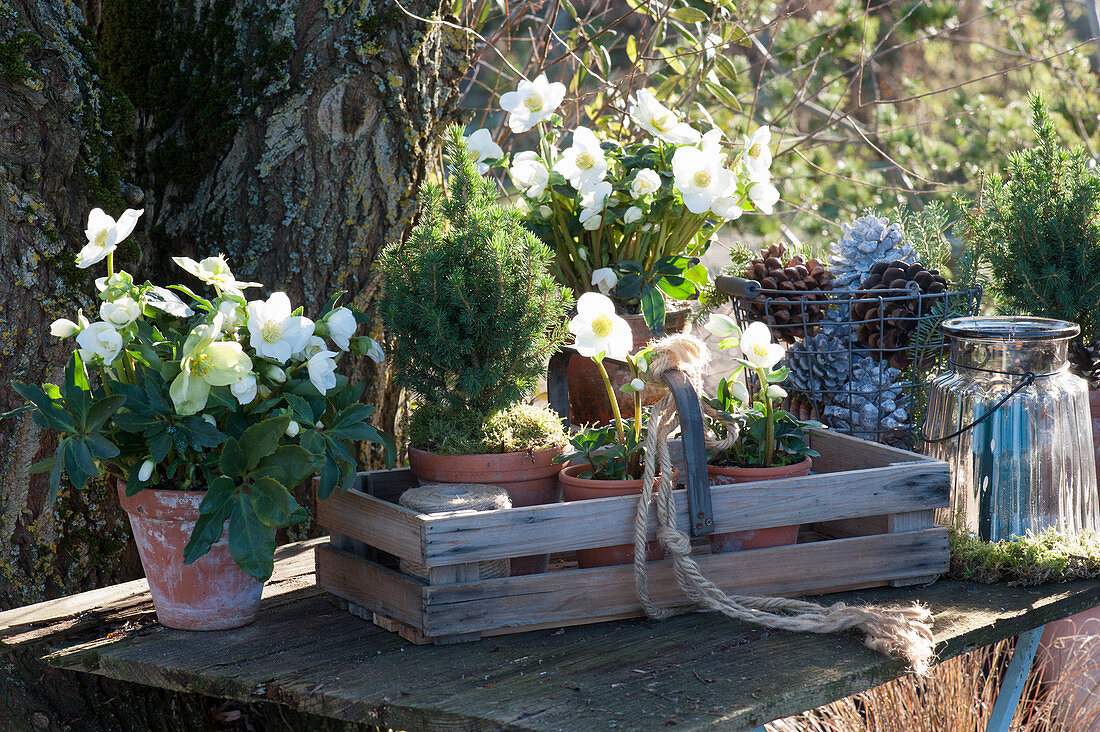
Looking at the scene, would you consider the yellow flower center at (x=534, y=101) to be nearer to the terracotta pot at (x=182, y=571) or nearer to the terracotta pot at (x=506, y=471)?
the terracotta pot at (x=506, y=471)

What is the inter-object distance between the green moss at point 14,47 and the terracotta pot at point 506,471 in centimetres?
84

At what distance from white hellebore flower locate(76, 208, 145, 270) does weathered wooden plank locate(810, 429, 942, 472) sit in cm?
103

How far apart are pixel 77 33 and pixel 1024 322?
162 centimetres

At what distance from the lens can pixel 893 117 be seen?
125 inches

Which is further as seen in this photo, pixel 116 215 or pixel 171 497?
pixel 116 215

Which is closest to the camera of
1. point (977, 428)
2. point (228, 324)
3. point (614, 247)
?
point (228, 324)

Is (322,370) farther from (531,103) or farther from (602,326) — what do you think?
(531,103)

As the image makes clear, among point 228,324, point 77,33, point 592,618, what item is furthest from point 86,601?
point 77,33

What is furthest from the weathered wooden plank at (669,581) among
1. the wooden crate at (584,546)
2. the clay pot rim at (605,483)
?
the clay pot rim at (605,483)

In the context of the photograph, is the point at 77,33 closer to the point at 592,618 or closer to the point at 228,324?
the point at 228,324

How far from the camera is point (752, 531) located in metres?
1.37

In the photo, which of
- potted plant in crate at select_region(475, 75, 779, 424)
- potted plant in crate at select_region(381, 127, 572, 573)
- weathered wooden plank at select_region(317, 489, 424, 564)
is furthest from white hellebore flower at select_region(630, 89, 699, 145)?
weathered wooden plank at select_region(317, 489, 424, 564)

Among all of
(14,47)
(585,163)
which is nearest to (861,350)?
(585,163)

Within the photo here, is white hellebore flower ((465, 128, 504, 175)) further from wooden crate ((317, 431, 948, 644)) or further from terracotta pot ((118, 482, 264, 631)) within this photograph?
terracotta pot ((118, 482, 264, 631))
